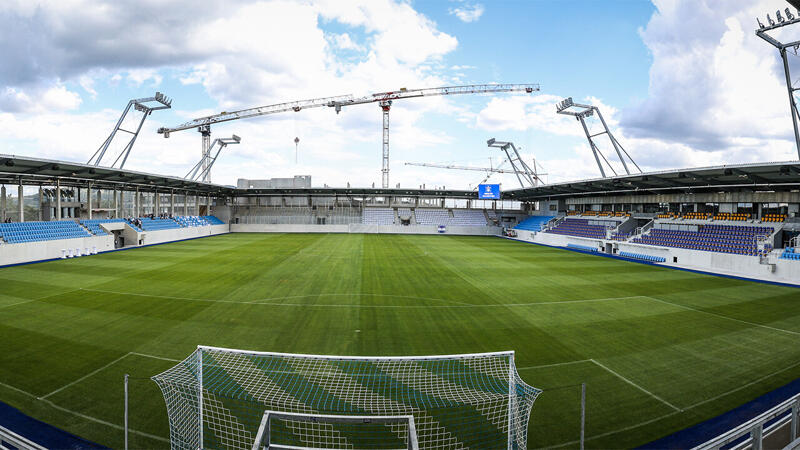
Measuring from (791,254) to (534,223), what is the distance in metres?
29.0

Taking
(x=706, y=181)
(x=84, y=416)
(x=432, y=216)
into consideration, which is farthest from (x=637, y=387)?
(x=432, y=216)

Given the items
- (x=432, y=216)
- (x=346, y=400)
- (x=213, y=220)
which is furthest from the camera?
(x=432, y=216)

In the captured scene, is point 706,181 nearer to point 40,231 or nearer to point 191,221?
point 40,231

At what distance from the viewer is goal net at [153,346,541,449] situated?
18.2 feet

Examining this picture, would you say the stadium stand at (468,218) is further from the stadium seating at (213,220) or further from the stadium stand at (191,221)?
the stadium stand at (191,221)

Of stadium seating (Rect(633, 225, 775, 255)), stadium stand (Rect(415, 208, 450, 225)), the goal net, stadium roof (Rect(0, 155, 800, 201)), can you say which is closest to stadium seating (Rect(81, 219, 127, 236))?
stadium roof (Rect(0, 155, 800, 201))

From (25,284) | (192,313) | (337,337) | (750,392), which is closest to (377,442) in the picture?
(337,337)

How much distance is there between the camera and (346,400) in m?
6.50

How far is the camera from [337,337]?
9688mm

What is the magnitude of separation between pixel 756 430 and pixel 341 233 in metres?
47.6

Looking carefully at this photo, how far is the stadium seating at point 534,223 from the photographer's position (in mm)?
45344

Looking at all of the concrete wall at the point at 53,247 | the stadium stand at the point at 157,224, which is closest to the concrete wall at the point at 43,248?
the concrete wall at the point at 53,247

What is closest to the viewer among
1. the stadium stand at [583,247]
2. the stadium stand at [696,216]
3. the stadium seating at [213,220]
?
the stadium stand at [696,216]

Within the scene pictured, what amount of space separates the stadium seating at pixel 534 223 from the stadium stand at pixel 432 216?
1088 centimetres
